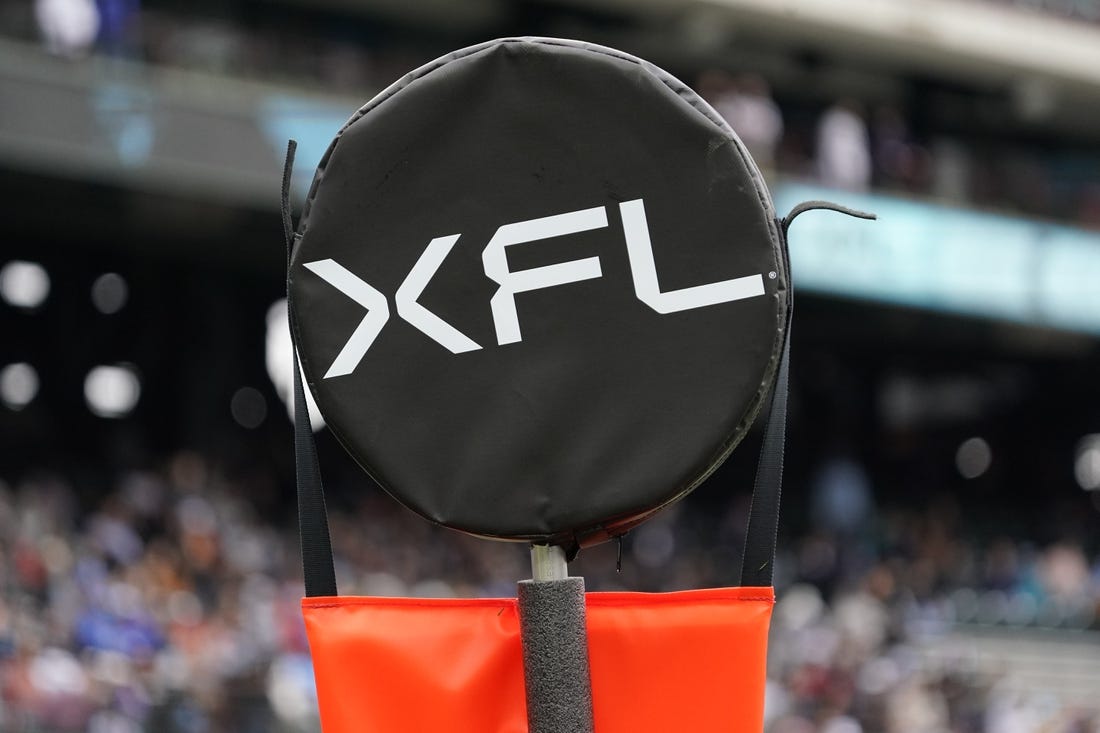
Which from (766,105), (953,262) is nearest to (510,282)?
(766,105)

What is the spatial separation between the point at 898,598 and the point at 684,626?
12223 millimetres

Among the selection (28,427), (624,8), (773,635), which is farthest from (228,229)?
(773,635)

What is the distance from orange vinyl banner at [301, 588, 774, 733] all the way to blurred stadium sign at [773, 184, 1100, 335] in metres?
12.3

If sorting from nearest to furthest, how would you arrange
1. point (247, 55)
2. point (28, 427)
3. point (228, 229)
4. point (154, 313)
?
point (247, 55) → point (228, 229) → point (28, 427) → point (154, 313)

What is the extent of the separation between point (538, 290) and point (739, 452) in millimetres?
18246

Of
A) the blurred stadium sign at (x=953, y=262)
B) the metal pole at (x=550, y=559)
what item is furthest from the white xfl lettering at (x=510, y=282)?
the blurred stadium sign at (x=953, y=262)

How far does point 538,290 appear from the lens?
1.30 metres

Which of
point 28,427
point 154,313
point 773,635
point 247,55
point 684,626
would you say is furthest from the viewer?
point 154,313

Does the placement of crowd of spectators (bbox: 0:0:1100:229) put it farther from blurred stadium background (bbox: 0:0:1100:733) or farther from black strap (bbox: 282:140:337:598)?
black strap (bbox: 282:140:337:598)

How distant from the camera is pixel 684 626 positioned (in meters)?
1.29

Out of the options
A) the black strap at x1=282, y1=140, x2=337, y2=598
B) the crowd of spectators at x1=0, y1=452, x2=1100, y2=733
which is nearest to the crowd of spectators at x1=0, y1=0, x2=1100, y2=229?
the crowd of spectators at x1=0, y1=452, x2=1100, y2=733

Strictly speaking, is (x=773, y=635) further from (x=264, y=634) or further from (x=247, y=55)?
(x=247, y=55)

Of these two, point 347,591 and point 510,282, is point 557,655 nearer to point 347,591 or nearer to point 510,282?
point 510,282

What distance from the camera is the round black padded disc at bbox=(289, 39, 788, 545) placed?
1.27m
